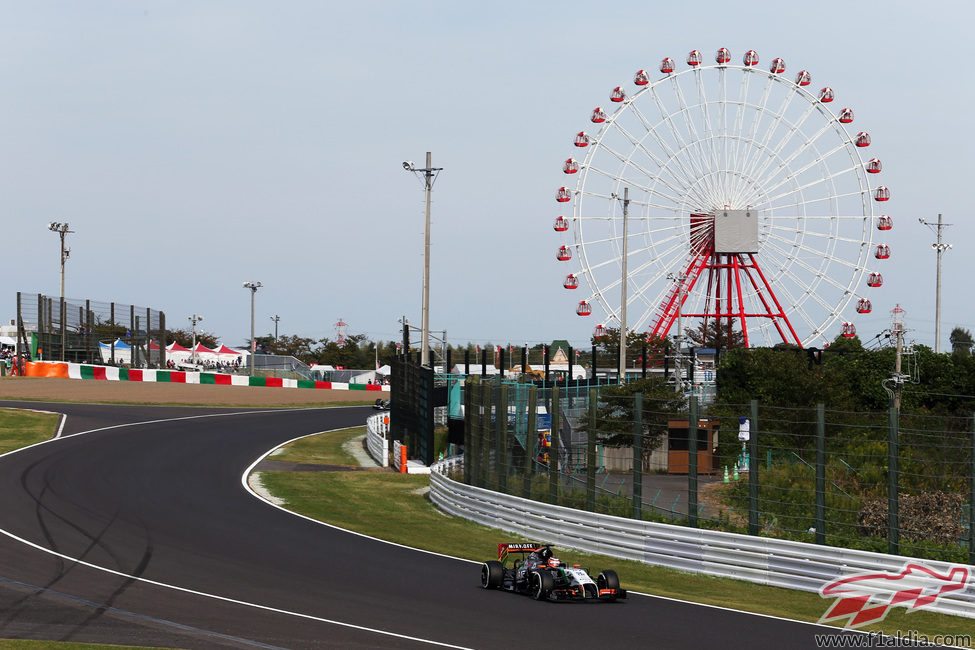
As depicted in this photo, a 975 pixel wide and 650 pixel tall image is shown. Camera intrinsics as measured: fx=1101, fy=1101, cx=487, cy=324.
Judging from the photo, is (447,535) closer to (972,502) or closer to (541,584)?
(541,584)

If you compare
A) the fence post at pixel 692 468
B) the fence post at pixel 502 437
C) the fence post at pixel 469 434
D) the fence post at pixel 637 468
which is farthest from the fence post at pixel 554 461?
the fence post at pixel 469 434

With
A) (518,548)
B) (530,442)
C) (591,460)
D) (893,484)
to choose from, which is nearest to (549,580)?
(518,548)

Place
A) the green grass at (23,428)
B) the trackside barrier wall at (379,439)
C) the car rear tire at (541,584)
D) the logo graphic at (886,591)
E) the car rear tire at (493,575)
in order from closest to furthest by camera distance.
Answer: the logo graphic at (886,591), the car rear tire at (541,584), the car rear tire at (493,575), the trackside barrier wall at (379,439), the green grass at (23,428)

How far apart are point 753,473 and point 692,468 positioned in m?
1.16

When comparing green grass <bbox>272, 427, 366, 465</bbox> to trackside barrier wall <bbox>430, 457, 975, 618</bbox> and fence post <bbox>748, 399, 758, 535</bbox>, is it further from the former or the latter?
fence post <bbox>748, 399, 758, 535</bbox>

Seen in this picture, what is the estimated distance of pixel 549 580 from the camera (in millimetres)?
14852

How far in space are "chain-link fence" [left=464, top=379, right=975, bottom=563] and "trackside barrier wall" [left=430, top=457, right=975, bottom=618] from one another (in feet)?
1.05

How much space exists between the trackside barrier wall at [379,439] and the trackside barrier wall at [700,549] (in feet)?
39.3

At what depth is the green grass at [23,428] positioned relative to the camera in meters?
36.3

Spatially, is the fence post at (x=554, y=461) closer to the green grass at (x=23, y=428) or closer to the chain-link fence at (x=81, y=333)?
the green grass at (x=23, y=428)

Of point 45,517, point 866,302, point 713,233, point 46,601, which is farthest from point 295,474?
point 866,302

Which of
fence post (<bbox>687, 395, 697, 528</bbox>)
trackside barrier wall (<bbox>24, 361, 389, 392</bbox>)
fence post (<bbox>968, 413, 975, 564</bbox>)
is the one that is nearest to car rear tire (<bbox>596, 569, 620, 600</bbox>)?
fence post (<bbox>687, 395, 697, 528</bbox>)

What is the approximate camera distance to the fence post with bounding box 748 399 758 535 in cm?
1703

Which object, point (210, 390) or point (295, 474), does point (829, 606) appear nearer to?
point (295, 474)
